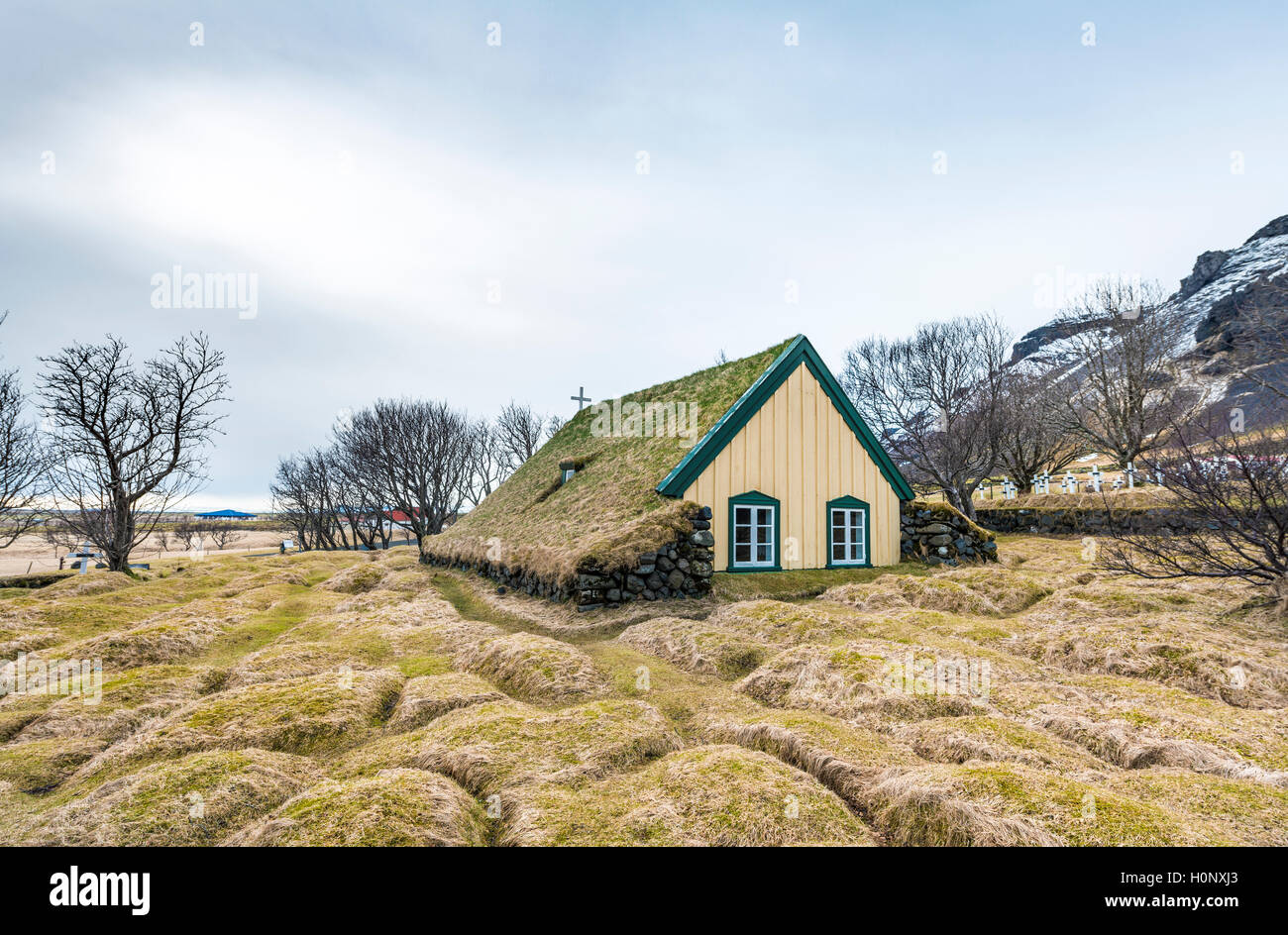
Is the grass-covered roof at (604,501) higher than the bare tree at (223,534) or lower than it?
higher

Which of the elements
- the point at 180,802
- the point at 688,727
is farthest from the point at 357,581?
the point at 688,727

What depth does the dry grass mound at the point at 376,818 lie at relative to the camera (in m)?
3.86

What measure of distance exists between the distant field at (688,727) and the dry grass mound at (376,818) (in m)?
0.02

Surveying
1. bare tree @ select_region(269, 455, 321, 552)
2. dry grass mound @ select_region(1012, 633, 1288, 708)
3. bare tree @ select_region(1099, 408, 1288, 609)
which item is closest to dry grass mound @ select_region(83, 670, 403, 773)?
dry grass mound @ select_region(1012, 633, 1288, 708)

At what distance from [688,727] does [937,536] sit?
45.9ft

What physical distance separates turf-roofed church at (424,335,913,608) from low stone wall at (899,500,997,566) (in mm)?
367

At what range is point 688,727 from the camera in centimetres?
660

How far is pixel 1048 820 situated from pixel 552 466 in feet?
69.6

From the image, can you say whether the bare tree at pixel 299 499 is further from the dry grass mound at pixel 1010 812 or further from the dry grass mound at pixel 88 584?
the dry grass mound at pixel 1010 812

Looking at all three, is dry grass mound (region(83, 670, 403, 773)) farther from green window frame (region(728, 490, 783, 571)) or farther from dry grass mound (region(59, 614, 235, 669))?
green window frame (region(728, 490, 783, 571))

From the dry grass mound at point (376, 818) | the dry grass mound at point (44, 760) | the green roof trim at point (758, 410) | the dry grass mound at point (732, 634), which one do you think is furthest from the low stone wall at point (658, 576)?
the dry grass mound at point (376, 818)

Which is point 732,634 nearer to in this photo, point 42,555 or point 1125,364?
point 1125,364
